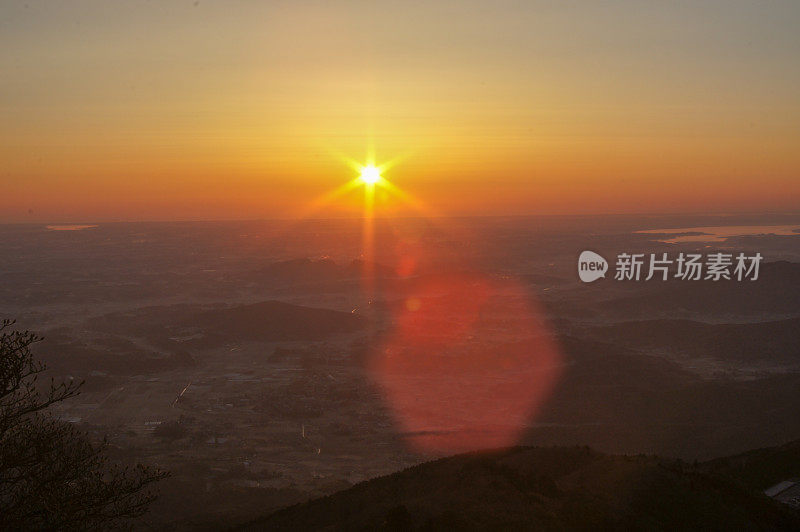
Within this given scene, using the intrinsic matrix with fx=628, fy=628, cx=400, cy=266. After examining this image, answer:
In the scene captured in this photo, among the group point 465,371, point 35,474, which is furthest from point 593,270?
point 35,474

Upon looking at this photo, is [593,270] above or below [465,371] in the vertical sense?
above

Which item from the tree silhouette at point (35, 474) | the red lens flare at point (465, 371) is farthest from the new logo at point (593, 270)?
the tree silhouette at point (35, 474)

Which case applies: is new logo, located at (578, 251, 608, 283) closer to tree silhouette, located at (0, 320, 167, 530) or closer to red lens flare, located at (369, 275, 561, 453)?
red lens flare, located at (369, 275, 561, 453)

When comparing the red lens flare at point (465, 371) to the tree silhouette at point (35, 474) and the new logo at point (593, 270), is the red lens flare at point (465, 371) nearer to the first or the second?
the tree silhouette at point (35, 474)

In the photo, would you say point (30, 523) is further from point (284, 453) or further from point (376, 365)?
point (376, 365)

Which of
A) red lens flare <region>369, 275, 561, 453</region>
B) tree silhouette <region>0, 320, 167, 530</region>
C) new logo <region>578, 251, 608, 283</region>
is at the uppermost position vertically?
tree silhouette <region>0, 320, 167, 530</region>

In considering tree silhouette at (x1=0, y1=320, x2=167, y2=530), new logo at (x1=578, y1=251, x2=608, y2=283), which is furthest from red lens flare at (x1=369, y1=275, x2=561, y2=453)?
new logo at (x1=578, y1=251, x2=608, y2=283)

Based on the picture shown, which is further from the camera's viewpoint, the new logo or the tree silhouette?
the new logo

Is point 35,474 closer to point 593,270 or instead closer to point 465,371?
point 465,371
